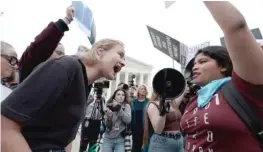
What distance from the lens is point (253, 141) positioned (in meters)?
1.14

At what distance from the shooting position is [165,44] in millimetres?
5691

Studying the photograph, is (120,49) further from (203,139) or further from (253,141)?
(253,141)

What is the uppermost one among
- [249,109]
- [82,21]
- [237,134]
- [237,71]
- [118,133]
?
[82,21]

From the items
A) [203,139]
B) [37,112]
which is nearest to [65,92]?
[37,112]

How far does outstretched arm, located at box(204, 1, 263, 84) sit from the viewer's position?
1021 mm

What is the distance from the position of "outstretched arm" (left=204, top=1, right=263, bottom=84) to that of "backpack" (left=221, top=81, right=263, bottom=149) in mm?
151

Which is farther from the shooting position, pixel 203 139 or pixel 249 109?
pixel 203 139

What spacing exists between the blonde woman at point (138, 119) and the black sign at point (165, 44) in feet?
3.60

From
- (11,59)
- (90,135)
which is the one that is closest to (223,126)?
(11,59)

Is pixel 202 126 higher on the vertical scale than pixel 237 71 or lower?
lower

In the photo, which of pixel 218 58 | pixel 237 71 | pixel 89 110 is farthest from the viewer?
pixel 89 110

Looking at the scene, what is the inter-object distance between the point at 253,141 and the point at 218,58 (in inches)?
20.2

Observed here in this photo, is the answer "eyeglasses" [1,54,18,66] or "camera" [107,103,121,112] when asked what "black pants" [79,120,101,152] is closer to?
"camera" [107,103,121,112]

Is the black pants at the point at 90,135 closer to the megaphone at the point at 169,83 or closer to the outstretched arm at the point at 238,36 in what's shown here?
the megaphone at the point at 169,83
